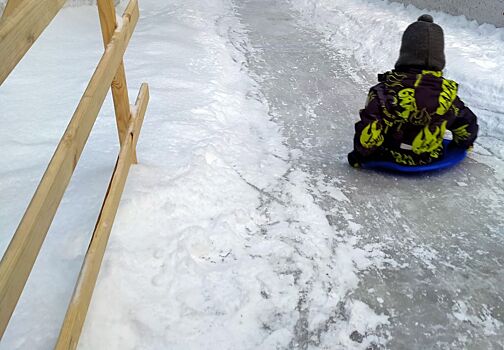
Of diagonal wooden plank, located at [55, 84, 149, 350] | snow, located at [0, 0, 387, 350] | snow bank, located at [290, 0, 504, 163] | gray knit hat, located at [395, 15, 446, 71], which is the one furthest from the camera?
snow bank, located at [290, 0, 504, 163]

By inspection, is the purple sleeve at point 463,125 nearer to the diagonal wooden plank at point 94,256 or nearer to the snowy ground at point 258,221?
the snowy ground at point 258,221

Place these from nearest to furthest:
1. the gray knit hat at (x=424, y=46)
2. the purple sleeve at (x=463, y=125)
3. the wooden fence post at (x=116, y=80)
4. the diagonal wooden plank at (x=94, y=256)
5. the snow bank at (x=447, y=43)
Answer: the diagonal wooden plank at (x=94, y=256) → the wooden fence post at (x=116, y=80) → the gray knit hat at (x=424, y=46) → the purple sleeve at (x=463, y=125) → the snow bank at (x=447, y=43)

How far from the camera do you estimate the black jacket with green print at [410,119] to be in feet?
10.0

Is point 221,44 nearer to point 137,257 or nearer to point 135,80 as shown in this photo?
point 135,80

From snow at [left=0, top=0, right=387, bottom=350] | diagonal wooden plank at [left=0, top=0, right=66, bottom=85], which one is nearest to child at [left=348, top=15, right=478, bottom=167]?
snow at [left=0, top=0, right=387, bottom=350]

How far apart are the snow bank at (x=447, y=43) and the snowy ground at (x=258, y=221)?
0.03 metres

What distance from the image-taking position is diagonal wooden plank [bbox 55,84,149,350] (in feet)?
5.73

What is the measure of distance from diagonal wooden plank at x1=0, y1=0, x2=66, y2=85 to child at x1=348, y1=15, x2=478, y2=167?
206cm

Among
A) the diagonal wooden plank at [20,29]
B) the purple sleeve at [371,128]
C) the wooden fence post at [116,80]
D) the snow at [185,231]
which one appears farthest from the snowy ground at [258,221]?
the diagonal wooden plank at [20,29]

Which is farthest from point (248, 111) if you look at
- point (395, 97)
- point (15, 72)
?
point (15, 72)

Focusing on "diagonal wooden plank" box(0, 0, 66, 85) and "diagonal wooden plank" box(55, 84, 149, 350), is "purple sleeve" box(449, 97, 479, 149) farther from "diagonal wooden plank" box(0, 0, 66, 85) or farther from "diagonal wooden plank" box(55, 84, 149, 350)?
"diagonal wooden plank" box(0, 0, 66, 85)

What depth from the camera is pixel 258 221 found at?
2820mm

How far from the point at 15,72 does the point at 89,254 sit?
345 centimetres

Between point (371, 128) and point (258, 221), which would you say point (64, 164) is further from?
point (371, 128)
